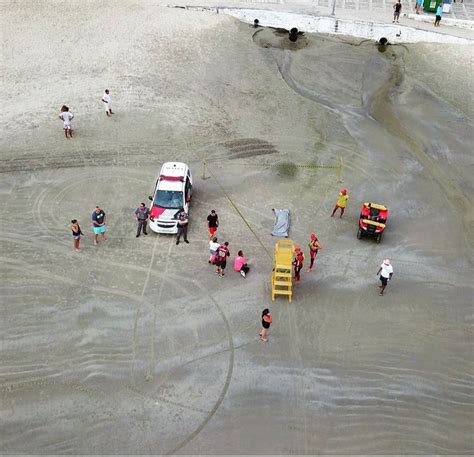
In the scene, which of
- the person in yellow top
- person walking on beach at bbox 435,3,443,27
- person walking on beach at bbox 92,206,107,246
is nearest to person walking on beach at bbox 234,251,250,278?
the person in yellow top

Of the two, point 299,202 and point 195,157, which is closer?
point 299,202

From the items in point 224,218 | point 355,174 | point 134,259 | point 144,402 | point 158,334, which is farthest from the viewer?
point 355,174

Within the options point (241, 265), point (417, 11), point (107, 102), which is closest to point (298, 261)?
point (241, 265)

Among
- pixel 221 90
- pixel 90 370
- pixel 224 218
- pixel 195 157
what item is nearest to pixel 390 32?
pixel 221 90

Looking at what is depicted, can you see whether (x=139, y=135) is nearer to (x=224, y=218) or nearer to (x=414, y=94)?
(x=224, y=218)

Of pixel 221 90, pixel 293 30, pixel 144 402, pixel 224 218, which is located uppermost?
pixel 293 30

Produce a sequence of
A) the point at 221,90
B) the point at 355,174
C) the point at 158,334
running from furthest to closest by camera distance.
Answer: the point at 221,90
the point at 355,174
the point at 158,334

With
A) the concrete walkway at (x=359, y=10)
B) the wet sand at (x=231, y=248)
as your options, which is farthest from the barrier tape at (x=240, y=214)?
the concrete walkway at (x=359, y=10)

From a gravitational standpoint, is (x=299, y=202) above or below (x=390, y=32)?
below
